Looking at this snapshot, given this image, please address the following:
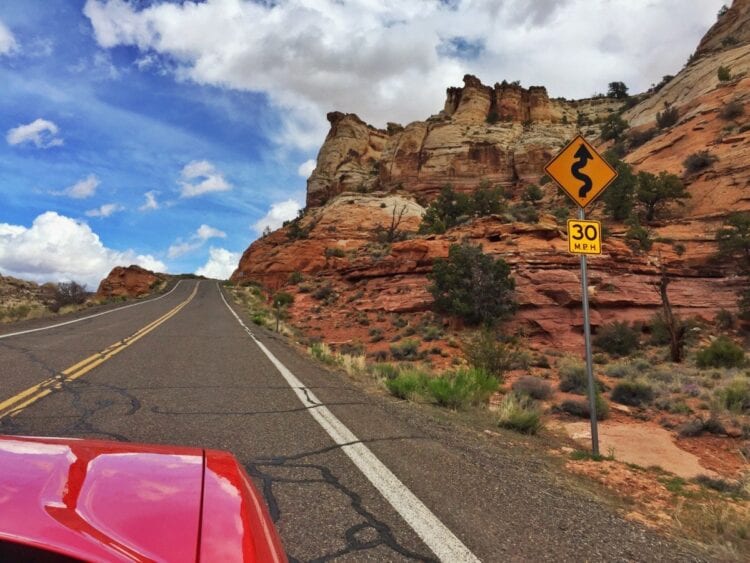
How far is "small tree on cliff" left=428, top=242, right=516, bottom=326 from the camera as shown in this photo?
2397 centimetres

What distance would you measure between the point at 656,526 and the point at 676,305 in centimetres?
2456

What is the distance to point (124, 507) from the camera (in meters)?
1.50

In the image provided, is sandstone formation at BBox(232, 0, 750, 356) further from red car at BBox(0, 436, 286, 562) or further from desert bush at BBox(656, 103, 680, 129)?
red car at BBox(0, 436, 286, 562)

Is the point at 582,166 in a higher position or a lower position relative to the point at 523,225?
lower

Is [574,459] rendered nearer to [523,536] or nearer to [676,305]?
[523,536]

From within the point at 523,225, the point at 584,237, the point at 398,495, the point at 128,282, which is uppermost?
the point at 523,225

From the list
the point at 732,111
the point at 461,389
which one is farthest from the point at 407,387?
the point at 732,111

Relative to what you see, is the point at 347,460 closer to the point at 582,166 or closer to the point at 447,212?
the point at 582,166

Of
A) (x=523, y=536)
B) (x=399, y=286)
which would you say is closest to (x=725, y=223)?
(x=399, y=286)

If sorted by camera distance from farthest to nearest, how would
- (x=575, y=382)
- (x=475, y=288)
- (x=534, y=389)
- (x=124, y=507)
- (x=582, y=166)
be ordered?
(x=475, y=288) < (x=575, y=382) < (x=534, y=389) < (x=582, y=166) < (x=124, y=507)

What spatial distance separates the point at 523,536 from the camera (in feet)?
10.4

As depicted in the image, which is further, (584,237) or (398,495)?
(584,237)

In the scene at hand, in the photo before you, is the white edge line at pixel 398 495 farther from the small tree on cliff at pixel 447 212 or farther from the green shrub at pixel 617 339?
the small tree on cliff at pixel 447 212

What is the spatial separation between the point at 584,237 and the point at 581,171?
2.89 ft
